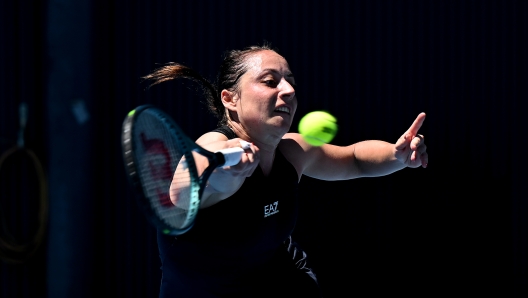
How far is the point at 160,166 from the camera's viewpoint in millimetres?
1979

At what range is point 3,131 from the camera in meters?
4.33

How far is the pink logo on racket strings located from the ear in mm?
480

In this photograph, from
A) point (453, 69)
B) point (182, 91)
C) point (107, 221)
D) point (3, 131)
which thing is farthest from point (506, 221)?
point (3, 131)

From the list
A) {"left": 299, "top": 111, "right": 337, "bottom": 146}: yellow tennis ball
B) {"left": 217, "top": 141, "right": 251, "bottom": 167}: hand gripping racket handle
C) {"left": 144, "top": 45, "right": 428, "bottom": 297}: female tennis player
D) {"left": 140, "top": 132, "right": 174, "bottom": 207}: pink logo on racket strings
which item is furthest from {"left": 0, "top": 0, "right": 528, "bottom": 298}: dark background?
{"left": 217, "top": 141, "right": 251, "bottom": 167}: hand gripping racket handle

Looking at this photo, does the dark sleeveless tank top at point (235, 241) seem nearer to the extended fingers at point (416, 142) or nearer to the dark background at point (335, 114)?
the extended fingers at point (416, 142)

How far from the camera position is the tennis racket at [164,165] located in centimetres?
172

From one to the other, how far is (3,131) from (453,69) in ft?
10.6

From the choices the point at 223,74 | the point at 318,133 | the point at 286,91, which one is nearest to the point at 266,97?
A: the point at 286,91

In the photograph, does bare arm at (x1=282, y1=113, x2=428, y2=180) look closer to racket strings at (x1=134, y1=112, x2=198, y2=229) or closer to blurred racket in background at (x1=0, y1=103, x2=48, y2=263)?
racket strings at (x1=134, y1=112, x2=198, y2=229)

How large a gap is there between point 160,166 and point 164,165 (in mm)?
35

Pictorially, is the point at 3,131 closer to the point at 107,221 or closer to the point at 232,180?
the point at 107,221

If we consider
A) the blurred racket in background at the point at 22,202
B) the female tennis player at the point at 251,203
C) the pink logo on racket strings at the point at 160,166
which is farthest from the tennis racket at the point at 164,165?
the blurred racket in background at the point at 22,202

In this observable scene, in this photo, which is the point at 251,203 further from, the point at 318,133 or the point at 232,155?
the point at 318,133

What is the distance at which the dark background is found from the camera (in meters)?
4.12
